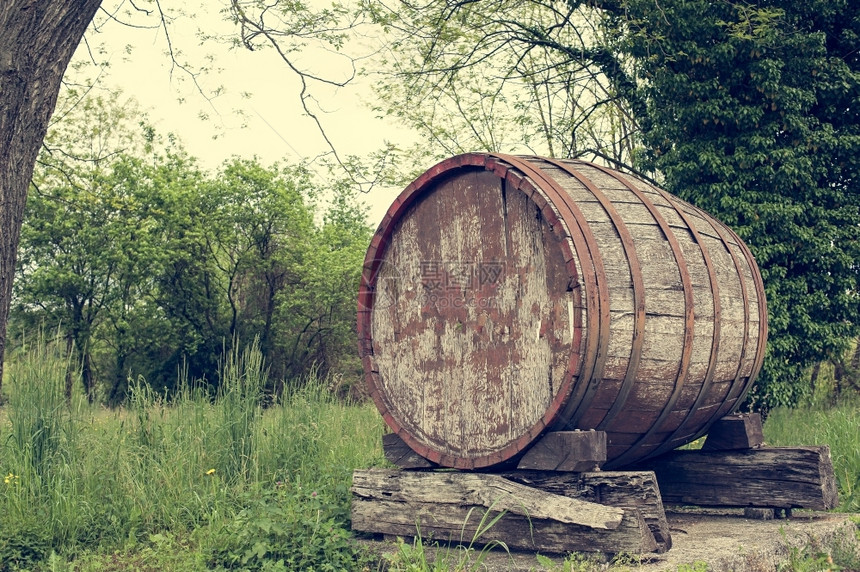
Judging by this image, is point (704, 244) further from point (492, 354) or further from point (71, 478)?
point (71, 478)

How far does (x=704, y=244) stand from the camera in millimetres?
3924

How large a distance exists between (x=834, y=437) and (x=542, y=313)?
13.2ft

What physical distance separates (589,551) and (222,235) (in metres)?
22.4

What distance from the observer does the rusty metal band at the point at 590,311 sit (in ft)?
10.5

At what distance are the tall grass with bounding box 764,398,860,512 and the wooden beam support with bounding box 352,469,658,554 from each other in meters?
2.47

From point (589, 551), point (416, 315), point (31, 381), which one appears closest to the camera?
point (589, 551)

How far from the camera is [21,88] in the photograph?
379cm


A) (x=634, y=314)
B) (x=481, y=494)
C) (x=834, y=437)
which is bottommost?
(x=834, y=437)

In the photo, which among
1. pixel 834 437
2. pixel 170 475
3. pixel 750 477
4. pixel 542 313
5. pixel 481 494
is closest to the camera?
pixel 542 313

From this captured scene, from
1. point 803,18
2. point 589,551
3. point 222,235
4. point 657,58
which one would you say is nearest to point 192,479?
point 589,551

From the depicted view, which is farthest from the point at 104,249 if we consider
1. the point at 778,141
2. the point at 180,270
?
the point at 778,141

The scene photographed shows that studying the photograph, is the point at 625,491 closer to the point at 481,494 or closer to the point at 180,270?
the point at 481,494

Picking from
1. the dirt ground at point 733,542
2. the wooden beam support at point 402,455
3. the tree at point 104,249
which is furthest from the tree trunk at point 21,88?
the tree at point 104,249

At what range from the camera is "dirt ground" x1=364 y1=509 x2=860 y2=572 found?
3309 mm
